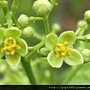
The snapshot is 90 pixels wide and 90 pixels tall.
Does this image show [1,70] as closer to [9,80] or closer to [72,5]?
[9,80]

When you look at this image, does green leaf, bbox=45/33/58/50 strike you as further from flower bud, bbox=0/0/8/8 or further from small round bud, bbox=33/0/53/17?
flower bud, bbox=0/0/8/8

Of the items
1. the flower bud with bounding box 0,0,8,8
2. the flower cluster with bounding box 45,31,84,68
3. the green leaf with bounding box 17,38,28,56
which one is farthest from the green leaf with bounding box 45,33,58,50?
the flower bud with bounding box 0,0,8,8

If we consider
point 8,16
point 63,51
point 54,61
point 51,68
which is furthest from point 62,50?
point 51,68

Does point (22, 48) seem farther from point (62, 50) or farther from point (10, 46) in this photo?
point (62, 50)

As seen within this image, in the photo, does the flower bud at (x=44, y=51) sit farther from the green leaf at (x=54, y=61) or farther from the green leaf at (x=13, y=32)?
the green leaf at (x=13, y=32)

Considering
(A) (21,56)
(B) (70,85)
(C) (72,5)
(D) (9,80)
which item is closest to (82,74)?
(B) (70,85)
